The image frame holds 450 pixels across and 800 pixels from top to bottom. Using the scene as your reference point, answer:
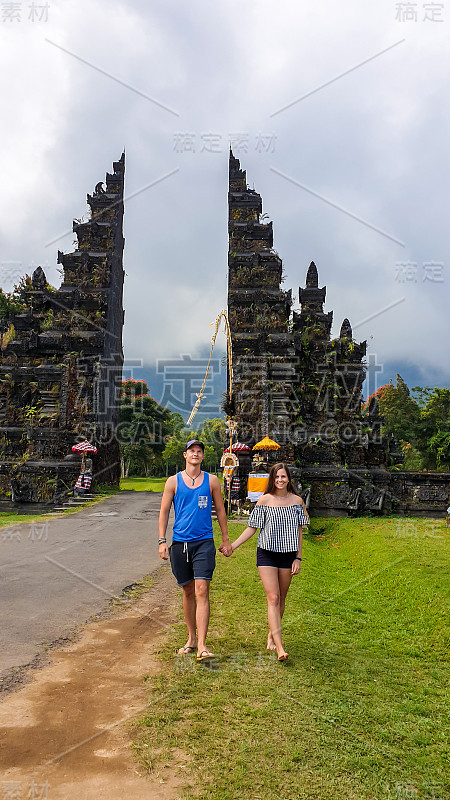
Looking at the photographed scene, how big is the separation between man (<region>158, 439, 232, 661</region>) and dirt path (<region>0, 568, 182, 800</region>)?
0.60m

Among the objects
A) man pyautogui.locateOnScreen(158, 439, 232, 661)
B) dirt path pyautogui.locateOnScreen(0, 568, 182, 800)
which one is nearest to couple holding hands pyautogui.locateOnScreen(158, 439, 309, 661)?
man pyautogui.locateOnScreen(158, 439, 232, 661)

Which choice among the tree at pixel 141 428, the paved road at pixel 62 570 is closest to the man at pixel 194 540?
the paved road at pixel 62 570

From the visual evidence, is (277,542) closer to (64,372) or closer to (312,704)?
(312,704)

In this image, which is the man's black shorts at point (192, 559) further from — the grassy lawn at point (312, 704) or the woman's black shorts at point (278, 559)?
the grassy lawn at point (312, 704)

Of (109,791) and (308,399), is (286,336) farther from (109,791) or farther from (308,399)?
(109,791)

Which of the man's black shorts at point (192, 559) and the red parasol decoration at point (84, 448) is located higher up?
the red parasol decoration at point (84, 448)

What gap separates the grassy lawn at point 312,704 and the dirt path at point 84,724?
0.17 metres

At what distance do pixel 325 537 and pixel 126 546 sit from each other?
6568 mm

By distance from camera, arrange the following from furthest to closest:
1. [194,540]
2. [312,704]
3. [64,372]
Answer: [64,372], [194,540], [312,704]

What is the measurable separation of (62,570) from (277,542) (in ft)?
18.4

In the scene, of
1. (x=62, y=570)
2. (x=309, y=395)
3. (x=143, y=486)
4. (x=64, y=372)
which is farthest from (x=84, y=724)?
(x=143, y=486)

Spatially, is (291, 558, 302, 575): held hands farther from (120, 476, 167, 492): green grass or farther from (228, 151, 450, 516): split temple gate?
(120, 476, 167, 492): green grass

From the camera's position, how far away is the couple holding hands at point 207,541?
5.27m

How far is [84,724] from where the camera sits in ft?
12.8
